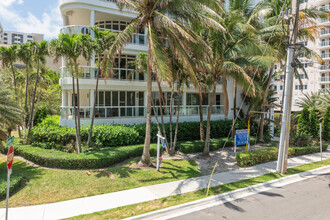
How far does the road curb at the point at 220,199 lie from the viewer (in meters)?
7.04

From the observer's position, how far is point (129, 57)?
19734 mm

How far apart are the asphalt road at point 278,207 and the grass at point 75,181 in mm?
2900

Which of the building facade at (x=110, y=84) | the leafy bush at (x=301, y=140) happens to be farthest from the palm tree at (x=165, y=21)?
the leafy bush at (x=301, y=140)

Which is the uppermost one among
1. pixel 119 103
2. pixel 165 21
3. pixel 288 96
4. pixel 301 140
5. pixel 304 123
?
pixel 165 21

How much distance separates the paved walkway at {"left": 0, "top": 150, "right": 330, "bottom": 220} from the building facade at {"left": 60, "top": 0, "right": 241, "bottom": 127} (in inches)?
297

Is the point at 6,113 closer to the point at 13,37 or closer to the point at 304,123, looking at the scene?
the point at 304,123

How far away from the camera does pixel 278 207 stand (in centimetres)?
764

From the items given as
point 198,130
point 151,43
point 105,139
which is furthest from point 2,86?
point 198,130

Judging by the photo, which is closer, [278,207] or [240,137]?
[278,207]

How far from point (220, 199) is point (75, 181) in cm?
554

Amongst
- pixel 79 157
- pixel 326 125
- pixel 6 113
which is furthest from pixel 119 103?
pixel 326 125

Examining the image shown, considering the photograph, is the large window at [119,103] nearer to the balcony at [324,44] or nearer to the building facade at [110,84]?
the building facade at [110,84]

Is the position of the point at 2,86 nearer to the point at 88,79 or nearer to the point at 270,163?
the point at 88,79

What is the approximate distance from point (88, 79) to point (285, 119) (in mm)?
12127
